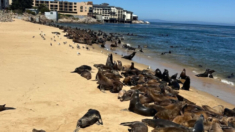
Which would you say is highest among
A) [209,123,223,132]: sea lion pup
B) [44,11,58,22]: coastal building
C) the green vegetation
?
the green vegetation

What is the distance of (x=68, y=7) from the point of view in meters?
116

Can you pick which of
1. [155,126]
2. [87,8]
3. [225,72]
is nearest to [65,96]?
[155,126]

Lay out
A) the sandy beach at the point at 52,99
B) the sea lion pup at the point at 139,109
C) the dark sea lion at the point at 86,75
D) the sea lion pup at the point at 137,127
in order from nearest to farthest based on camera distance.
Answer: the sea lion pup at the point at 137,127 < the sandy beach at the point at 52,99 < the sea lion pup at the point at 139,109 < the dark sea lion at the point at 86,75

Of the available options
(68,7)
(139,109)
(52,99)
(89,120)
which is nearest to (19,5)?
(68,7)

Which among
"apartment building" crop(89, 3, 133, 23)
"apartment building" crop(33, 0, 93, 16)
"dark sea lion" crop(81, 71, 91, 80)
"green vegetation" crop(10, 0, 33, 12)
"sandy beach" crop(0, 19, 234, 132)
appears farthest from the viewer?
"apartment building" crop(89, 3, 133, 23)

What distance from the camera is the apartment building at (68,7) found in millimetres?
112375

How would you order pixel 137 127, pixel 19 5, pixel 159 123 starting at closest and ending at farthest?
pixel 137 127 → pixel 159 123 → pixel 19 5

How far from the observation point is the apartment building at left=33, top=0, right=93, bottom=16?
369 ft

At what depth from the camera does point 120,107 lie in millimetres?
6363

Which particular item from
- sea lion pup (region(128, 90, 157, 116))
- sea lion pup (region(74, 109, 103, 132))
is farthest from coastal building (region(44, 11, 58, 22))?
sea lion pup (region(74, 109, 103, 132))

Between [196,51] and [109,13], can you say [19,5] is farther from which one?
[196,51]

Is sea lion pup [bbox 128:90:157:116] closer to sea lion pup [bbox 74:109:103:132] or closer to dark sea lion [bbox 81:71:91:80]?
sea lion pup [bbox 74:109:103:132]

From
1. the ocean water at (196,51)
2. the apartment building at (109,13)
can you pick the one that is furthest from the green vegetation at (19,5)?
the ocean water at (196,51)

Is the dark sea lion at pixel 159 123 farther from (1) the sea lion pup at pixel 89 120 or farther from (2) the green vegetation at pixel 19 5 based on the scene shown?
(2) the green vegetation at pixel 19 5
